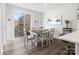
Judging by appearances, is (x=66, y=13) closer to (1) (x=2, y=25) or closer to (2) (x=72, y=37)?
(2) (x=72, y=37)

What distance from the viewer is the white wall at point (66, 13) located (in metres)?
1.92

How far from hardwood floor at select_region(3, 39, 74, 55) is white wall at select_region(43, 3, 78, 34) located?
39 centimetres

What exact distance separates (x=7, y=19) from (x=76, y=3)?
129 centimetres

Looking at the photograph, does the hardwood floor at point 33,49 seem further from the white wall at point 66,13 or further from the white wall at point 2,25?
the white wall at point 66,13

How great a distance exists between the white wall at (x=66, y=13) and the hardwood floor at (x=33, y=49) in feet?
1.27

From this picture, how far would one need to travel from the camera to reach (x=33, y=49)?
6.52ft

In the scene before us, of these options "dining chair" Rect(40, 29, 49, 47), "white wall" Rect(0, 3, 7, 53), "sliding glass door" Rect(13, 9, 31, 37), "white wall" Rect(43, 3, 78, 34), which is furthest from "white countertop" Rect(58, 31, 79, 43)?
"white wall" Rect(0, 3, 7, 53)

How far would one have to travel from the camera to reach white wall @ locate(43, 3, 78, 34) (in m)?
1.92

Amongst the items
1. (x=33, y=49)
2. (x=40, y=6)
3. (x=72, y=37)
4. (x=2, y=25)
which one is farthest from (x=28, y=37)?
(x=72, y=37)

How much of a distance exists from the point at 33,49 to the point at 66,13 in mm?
916

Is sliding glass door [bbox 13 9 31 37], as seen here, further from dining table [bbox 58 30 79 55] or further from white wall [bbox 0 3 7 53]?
dining table [bbox 58 30 79 55]
